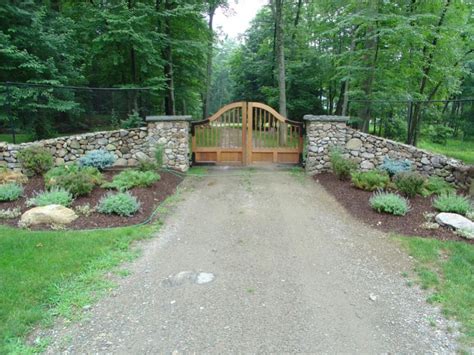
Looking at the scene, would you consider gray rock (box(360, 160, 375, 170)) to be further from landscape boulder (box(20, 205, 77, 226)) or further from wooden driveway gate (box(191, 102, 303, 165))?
landscape boulder (box(20, 205, 77, 226))

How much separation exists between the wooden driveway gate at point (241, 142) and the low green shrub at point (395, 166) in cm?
247

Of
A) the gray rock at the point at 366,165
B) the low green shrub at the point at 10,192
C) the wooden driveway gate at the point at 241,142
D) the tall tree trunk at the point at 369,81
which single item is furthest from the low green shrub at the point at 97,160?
the tall tree trunk at the point at 369,81

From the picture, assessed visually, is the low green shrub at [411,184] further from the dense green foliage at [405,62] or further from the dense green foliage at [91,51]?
the dense green foliage at [91,51]

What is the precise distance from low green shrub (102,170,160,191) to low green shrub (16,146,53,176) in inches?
69.7

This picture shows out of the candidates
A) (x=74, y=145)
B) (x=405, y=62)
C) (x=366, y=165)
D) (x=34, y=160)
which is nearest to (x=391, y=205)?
(x=366, y=165)

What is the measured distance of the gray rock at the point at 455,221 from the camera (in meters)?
4.71

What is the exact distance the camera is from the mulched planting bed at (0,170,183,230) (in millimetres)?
4938

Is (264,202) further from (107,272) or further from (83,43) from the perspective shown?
(83,43)

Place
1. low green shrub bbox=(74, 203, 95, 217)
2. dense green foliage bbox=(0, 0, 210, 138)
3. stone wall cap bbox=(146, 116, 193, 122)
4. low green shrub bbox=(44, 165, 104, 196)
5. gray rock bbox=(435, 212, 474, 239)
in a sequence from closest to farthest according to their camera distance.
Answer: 1. gray rock bbox=(435, 212, 474, 239)
2. low green shrub bbox=(74, 203, 95, 217)
3. low green shrub bbox=(44, 165, 104, 196)
4. dense green foliage bbox=(0, 0, 210, 138)
5. stone wall cap bbox=(146, 116, 193, 122)

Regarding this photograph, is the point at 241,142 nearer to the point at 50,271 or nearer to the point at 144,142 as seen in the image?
the point at 144,142

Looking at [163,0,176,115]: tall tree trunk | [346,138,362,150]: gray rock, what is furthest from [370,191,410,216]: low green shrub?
[163,0,176,115]: tall tree trunk

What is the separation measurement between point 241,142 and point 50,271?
21.4 ft

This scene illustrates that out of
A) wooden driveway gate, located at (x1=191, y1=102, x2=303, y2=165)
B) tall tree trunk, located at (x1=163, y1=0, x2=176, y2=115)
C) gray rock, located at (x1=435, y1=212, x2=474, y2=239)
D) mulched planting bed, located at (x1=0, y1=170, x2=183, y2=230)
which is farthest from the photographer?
tall tree trunk, located at (x1=163, y1=0, x2=176, y2=115)

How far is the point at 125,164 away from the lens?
29.0 ft
